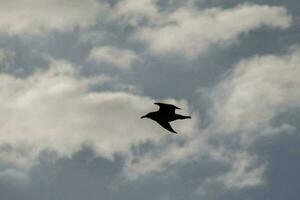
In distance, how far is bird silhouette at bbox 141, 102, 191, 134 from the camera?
115 meters

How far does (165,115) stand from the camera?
11712cm

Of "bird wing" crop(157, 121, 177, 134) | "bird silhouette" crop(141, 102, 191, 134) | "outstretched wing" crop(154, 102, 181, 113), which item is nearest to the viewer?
"outstretched wing" crop(154, 102, 181, 113)

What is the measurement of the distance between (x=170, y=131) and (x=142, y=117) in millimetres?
3646

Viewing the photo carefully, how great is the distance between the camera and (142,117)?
119 metres

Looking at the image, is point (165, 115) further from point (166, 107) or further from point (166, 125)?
point (166, 125)

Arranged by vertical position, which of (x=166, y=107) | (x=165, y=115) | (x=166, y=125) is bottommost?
(x=166, y=107)

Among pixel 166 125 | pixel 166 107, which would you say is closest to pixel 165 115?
pixel 166 107

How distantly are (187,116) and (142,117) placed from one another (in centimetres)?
523

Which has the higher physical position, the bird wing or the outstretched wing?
the bird wing

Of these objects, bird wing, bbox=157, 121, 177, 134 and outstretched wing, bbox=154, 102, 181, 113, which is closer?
outstretched wing, bbox=154, 102, 181, 113

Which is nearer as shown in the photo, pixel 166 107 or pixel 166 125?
pixel 166 107

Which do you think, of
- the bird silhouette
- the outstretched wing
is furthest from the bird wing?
the outstretched wing

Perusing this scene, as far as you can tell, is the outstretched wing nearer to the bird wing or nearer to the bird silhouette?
the bird silhouette

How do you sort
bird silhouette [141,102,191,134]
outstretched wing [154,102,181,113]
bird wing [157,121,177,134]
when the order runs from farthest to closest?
bird wing [157,121,177,134]
bird silhouette [141,102,191,134]
outstretched wing [154,102,181,113]
